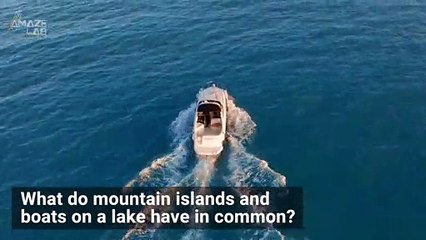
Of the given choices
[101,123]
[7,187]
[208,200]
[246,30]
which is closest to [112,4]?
[246,30]

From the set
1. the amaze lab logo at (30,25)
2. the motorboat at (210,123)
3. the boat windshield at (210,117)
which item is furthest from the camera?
the amaze lab logo at (30,25)

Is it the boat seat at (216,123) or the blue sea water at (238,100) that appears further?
the boat seat at (216,123)

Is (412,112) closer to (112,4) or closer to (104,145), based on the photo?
(104,145)

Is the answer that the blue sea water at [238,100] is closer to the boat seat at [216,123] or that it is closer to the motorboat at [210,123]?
the motorboat at [210,123]

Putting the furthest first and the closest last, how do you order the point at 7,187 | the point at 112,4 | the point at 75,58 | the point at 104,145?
the point at 112,4, the point at 75,58, the point at 104,145, the point at 7,187

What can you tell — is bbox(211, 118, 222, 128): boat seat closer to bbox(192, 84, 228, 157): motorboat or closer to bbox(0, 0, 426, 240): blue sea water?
bbox(192, 84, 228, 157): motorboat
